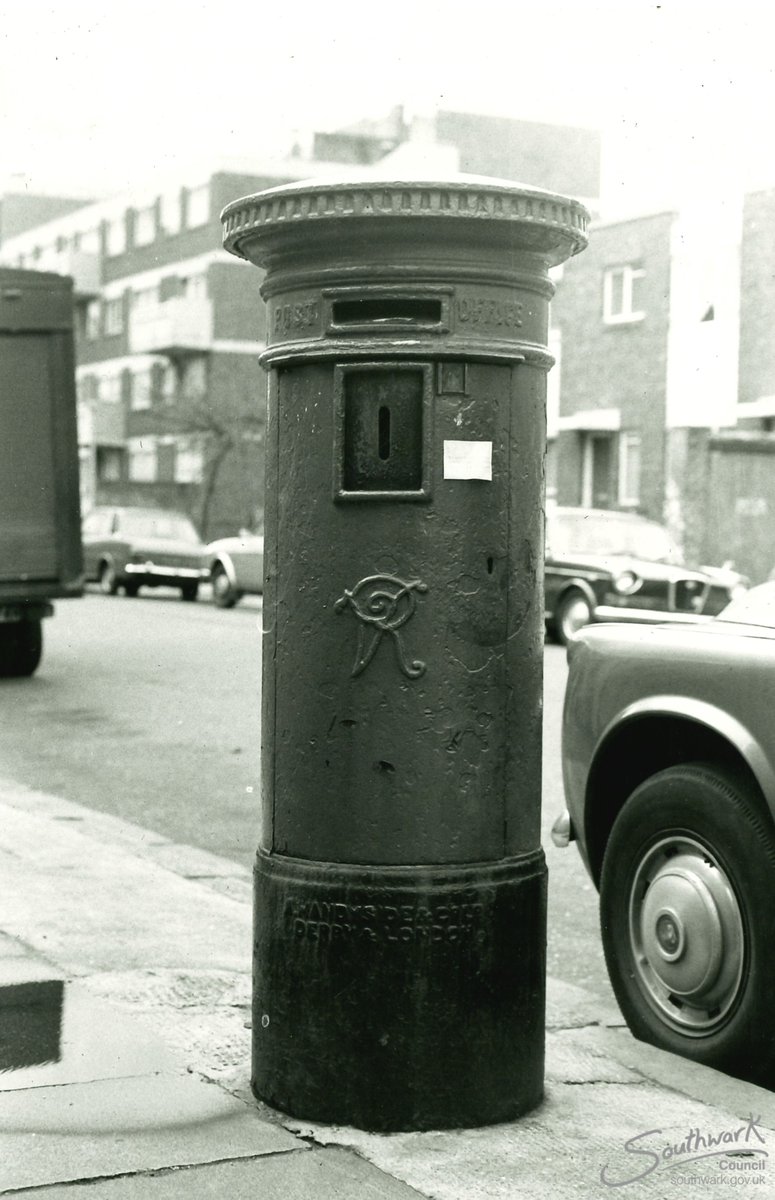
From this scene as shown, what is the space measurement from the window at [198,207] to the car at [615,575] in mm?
32790

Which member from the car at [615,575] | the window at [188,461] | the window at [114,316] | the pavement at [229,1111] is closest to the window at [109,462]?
the window at [114,316]

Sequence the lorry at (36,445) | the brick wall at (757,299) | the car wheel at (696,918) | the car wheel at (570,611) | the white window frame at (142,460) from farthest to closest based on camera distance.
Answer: the white window frame at (142,460), the brick wall at (757,299), the car wheel at (570,611), the lorry at (36,445), the car wheel at (696,918)

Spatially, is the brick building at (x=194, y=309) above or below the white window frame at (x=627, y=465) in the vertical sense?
above

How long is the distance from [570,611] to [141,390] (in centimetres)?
3900

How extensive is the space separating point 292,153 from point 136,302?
8376 mm

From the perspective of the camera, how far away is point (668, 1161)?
3.64m

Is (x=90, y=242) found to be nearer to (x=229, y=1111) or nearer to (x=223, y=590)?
(x=223, y=590)

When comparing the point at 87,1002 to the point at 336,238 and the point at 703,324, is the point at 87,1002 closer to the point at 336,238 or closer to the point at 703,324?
the point at 336,238

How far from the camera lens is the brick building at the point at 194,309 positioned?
50531mm

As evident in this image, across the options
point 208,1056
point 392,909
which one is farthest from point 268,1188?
point 208,1056

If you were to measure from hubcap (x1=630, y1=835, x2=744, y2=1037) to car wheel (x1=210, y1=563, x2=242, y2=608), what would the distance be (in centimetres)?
2431

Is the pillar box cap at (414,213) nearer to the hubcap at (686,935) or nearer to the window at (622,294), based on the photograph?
the hubcap at (686,935)

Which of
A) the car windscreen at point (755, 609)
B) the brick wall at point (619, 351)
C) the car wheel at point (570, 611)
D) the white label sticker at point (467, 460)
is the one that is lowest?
the car wheel at point (570, 611)

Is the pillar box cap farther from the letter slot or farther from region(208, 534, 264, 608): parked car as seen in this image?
region(208, 534, 264, 608): parked car
